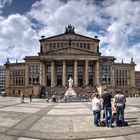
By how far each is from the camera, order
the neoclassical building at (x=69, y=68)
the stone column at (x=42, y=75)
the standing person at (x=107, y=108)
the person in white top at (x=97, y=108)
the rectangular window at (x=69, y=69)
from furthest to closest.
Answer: the rectangular window at (x=69, y=69), the stone column at (x=42, y=75), the neoclassical building at (x=69, y=68), the person in white top at (x=97, y=108), the standing person at (x=107, y=108)

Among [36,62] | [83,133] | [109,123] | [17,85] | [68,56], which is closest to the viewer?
[83,133]

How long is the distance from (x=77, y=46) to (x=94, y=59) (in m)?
9.99

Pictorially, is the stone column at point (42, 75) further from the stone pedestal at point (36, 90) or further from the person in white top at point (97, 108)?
the person in white top at point (97, 108)

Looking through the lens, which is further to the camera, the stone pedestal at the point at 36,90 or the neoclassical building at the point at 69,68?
the neoclassical building at the point at 69,68

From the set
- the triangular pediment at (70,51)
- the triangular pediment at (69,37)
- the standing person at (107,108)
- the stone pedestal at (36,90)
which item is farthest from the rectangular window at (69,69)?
the standing person at (107,108)

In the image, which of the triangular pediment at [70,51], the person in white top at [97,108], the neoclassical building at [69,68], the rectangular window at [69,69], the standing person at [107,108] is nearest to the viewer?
the standing person at [107,108]

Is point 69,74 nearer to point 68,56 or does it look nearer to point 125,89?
point 68,56

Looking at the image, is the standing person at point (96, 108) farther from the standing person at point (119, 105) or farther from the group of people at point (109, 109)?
the standing person at point (119, 105)

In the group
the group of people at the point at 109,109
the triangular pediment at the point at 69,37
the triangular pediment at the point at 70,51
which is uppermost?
the triangular pediment at the point at 69,37

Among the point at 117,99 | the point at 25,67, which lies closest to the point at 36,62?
the point at 25,67

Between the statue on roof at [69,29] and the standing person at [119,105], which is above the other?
the statue on roof at [69,29]

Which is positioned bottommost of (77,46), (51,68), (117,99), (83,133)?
(83,133)

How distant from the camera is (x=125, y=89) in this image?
118000 millimetres

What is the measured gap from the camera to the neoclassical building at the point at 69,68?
10475cm
